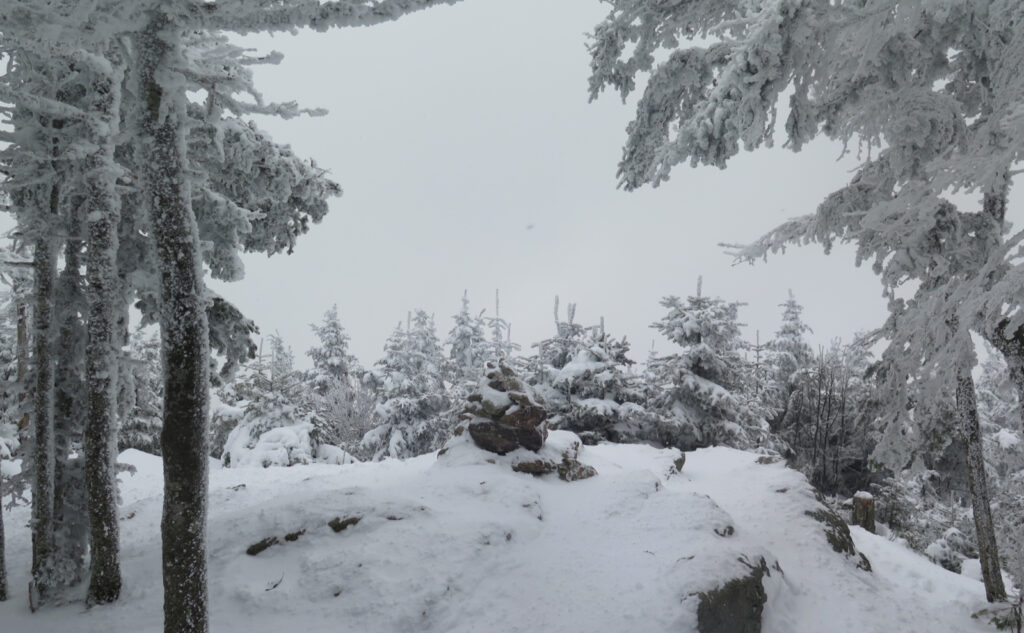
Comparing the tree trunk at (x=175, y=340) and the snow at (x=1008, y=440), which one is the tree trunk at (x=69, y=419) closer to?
the tree trunk at (x=175, y=340)

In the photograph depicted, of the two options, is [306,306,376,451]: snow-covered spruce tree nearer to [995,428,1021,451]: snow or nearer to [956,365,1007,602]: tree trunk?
[956,365,1007,602]: tree trunk

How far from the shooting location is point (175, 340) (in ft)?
12.9

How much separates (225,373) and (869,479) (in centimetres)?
2737

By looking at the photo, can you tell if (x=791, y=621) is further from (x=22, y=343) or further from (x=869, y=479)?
(x=869, y=479)

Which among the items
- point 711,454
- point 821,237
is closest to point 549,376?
point 711,454

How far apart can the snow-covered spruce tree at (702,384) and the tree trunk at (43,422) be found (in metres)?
16.5

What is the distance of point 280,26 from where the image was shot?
3.90 meters

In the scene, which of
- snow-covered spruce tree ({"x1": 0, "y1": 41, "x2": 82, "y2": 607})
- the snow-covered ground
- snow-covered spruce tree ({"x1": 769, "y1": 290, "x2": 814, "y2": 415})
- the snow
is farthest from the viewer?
snow-covered spruce tree ({"x1": 769, "y1": 290, "x2": 814, "y2": 415})

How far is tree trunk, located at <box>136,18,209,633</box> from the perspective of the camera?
393cm

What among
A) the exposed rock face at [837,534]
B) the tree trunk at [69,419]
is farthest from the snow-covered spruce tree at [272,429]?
the exposed rock face at [837,534]

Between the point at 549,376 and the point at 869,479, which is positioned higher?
the point at 549,376

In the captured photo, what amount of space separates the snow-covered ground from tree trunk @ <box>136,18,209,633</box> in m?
2.37

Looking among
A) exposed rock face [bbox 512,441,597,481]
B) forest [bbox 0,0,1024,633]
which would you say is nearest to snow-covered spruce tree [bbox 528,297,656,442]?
forest [bbox 0,0,1024,633]

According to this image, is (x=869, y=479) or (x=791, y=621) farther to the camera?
(x=869, y=479)
